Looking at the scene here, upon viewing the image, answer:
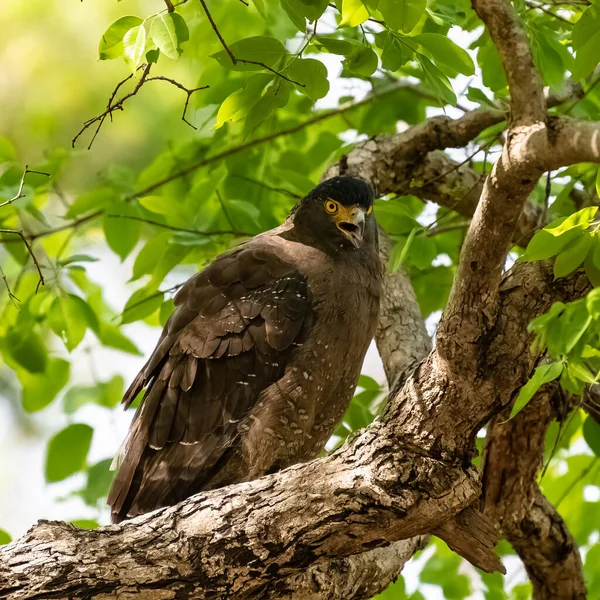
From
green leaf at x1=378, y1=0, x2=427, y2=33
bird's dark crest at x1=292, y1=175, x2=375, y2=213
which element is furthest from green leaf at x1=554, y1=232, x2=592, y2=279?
bird's dark crest at x1=292, y1=175, x2=375, y2=213

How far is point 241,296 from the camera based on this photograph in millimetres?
4559

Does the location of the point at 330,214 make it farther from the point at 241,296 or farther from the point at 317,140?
the point at 317,140

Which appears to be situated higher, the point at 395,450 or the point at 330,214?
the point at 330,214

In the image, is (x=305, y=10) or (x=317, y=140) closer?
(x=305, y=10)

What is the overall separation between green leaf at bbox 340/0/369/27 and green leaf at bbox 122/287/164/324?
95.8 inches

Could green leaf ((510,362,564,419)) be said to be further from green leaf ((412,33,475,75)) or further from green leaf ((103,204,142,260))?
green leaf ((103,204,142,260))

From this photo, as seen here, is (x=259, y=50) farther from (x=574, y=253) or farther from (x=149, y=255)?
(x=149, y=255)

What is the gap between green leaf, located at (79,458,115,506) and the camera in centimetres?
511

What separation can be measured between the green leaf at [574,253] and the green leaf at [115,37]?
69.0 inches

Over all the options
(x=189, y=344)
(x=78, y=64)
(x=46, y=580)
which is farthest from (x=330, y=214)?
(x=78, y=64)

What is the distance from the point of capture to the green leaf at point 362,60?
3393mm

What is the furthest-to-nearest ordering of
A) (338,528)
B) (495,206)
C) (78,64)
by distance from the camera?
1. (78,64)
2. (338,528)
3. (495,206)

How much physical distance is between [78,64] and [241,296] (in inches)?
257

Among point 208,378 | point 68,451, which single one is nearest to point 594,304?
point 208,378
